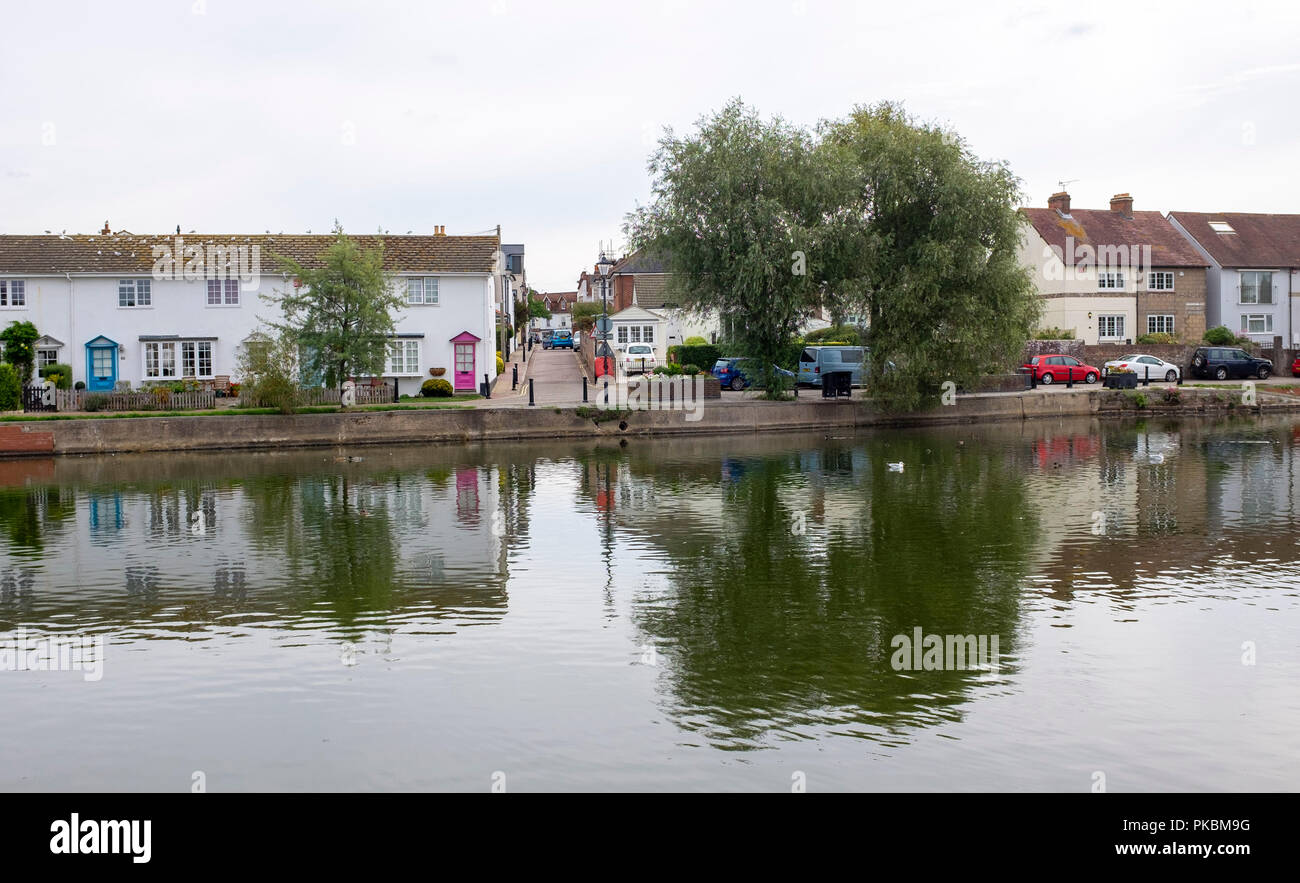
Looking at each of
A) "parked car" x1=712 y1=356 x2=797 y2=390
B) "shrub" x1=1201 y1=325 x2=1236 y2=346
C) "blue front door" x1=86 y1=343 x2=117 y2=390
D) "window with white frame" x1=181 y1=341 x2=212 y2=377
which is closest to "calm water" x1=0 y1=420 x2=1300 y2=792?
"parked car" x1=712 y1=356 x2=797 y2=390

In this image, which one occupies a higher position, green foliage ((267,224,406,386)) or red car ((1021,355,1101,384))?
green foliage ((267,224,406,386))

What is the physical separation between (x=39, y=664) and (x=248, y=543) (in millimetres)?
7646

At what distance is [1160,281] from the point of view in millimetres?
64125

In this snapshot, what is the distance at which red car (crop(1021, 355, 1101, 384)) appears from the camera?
176 ft

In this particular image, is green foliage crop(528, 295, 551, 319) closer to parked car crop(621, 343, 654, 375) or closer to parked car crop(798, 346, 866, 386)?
parked car crop(621, 343, 654, 375)

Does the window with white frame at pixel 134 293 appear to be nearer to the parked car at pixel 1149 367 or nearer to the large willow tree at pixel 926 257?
the large willow tree at pixel 926 257

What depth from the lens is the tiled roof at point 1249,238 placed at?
65.5 metres

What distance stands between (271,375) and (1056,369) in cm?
3445

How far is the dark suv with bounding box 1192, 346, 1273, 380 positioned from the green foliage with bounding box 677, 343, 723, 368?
23.4 meters

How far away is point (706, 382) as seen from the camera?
45.2m

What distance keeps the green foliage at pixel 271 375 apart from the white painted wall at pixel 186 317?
7.34 meters

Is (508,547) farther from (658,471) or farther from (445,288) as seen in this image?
(445,288)

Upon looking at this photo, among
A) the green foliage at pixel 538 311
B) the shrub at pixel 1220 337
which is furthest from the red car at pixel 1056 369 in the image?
the green foliage at pixel 538 311
